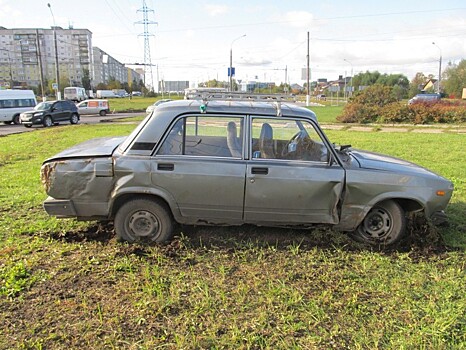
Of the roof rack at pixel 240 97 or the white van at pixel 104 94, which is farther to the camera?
the white van at pixel 104 94

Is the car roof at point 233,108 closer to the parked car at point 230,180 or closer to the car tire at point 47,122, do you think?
the parked car at point 230,180

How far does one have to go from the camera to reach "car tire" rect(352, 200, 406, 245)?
14.5 ft

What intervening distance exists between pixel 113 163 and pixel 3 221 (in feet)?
7.23

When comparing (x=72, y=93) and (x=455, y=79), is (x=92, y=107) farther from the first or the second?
(x=455, y=79)

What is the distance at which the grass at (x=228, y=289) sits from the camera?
9.33 ft

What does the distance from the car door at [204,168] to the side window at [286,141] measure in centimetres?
21

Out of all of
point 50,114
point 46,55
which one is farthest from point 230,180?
point 46,55

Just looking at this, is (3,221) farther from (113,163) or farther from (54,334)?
(54,334)

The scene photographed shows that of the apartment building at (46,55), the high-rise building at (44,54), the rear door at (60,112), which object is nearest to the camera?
the rear door at (60,112)

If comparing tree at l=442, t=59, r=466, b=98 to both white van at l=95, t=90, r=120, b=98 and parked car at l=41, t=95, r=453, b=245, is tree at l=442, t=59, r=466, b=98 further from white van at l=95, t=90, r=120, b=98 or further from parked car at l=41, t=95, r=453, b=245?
parked car at l=41, t=95, r=453, b=245

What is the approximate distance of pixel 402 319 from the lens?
120 inches

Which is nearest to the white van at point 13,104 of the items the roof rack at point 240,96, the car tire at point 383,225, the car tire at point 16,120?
the car tire at point 16,120

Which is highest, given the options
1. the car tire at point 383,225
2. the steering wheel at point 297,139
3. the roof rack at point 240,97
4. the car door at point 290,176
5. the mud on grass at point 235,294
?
the roof rack at point 240,97

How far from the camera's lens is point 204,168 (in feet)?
13.8
